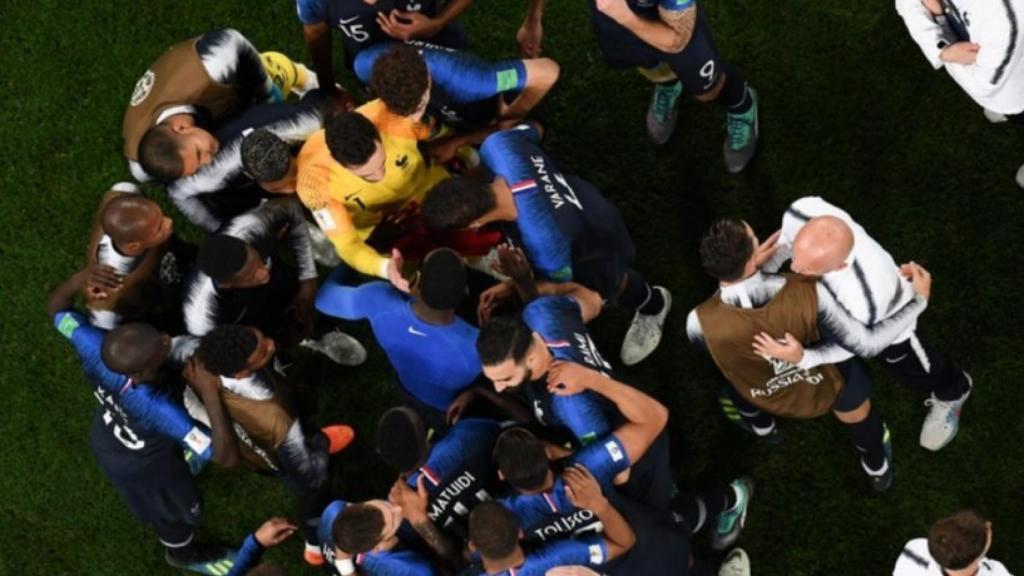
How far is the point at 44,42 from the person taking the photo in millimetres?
6727

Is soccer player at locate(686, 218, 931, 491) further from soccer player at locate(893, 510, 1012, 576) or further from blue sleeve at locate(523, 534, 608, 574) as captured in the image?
blue sleeve at locate(523, 534, 608, 574)

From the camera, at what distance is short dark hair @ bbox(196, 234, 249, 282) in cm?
471

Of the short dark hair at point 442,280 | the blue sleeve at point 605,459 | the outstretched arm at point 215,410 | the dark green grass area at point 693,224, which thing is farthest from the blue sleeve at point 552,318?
the dark green grass area at point 693,224

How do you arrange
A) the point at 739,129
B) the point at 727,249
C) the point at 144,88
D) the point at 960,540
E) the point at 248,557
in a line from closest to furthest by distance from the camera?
the point at 960,540
the point at 727,249
the point at 144,88
the point at 248,557
the point at 739,129

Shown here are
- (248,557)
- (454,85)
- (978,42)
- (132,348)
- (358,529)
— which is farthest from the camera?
(248,557)

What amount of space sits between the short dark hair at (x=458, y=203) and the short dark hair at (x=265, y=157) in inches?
27.8

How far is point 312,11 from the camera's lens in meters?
5.24

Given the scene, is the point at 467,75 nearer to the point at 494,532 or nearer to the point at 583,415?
the point at 583,415

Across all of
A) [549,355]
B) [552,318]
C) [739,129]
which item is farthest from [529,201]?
[739,129]

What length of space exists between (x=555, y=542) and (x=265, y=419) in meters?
1.38

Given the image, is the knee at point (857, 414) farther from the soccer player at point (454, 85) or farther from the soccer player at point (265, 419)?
the soccer player at point (265, 419)

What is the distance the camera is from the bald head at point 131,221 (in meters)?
4.80

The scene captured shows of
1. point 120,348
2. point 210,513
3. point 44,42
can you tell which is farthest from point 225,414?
point 44,42

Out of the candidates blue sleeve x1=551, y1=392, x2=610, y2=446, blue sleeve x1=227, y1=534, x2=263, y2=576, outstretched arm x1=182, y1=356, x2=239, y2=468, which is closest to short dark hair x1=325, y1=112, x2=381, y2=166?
outstretched arm x1=182, y1=356, x2=239, y2=468
